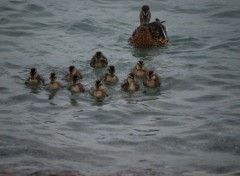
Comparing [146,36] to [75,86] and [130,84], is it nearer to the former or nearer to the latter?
[130,84]

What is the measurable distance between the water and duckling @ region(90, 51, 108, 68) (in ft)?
0.43

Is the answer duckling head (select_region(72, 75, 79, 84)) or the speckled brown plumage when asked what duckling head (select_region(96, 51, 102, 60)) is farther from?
the speckled brown plumage

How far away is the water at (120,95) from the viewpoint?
24.6 ft

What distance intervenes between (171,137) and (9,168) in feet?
7.66

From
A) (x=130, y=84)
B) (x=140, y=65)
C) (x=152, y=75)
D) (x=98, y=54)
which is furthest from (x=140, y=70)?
(x=130, y=84)

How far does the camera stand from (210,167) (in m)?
7.15

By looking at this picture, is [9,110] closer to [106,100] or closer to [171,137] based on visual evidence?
[106,100]

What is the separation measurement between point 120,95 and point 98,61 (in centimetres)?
136

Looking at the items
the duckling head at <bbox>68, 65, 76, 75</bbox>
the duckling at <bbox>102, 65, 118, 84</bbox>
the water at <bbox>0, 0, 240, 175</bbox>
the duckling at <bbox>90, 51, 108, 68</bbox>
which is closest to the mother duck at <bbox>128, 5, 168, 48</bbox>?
the water at <bbox>0, 0, 240, 175</bbox>

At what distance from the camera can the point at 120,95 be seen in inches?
400

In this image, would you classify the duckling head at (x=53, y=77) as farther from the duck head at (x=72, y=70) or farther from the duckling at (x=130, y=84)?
the duckling at (x=130, y=84)

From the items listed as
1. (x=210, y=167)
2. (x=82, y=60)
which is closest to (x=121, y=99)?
(x=82, y=60)

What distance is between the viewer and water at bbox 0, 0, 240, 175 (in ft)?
24.6

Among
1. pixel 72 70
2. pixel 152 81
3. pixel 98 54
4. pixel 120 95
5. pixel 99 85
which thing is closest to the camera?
pixel 99 85
